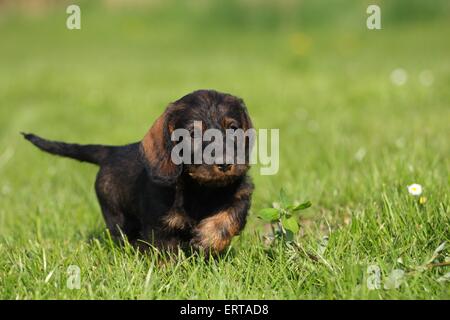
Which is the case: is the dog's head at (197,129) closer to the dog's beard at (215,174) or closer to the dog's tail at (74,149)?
the dog's beard at (215,174)

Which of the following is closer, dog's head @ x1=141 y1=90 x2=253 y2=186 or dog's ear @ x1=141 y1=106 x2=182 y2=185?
dog's head @ x1=141 y1=90 x2=253 y2=186

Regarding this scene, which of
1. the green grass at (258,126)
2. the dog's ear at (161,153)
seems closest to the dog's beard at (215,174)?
the dog's ear at (161,153)

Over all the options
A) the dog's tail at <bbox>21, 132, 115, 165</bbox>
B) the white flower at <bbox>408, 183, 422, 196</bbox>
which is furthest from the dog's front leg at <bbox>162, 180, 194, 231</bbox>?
the white flower at <bbox>408, 183, 422, 196</bbox>

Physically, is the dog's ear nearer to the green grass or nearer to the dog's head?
the dog's head

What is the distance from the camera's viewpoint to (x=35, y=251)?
357cm

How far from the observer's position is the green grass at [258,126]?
10.4 ft

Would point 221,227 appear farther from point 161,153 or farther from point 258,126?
point 258,126

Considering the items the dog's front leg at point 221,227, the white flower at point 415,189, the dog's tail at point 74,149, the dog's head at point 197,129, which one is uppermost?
the dog's head at point 197,129

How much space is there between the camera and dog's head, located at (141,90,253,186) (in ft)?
10.6

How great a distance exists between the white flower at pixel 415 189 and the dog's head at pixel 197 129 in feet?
3.38

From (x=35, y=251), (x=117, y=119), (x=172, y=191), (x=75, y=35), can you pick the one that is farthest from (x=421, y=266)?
(x=75, y=35)

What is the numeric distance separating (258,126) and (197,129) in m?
4.64

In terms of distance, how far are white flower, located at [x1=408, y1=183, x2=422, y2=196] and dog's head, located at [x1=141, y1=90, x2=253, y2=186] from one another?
1032 mm

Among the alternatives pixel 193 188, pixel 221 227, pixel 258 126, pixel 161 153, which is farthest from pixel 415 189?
pixel 258 126
